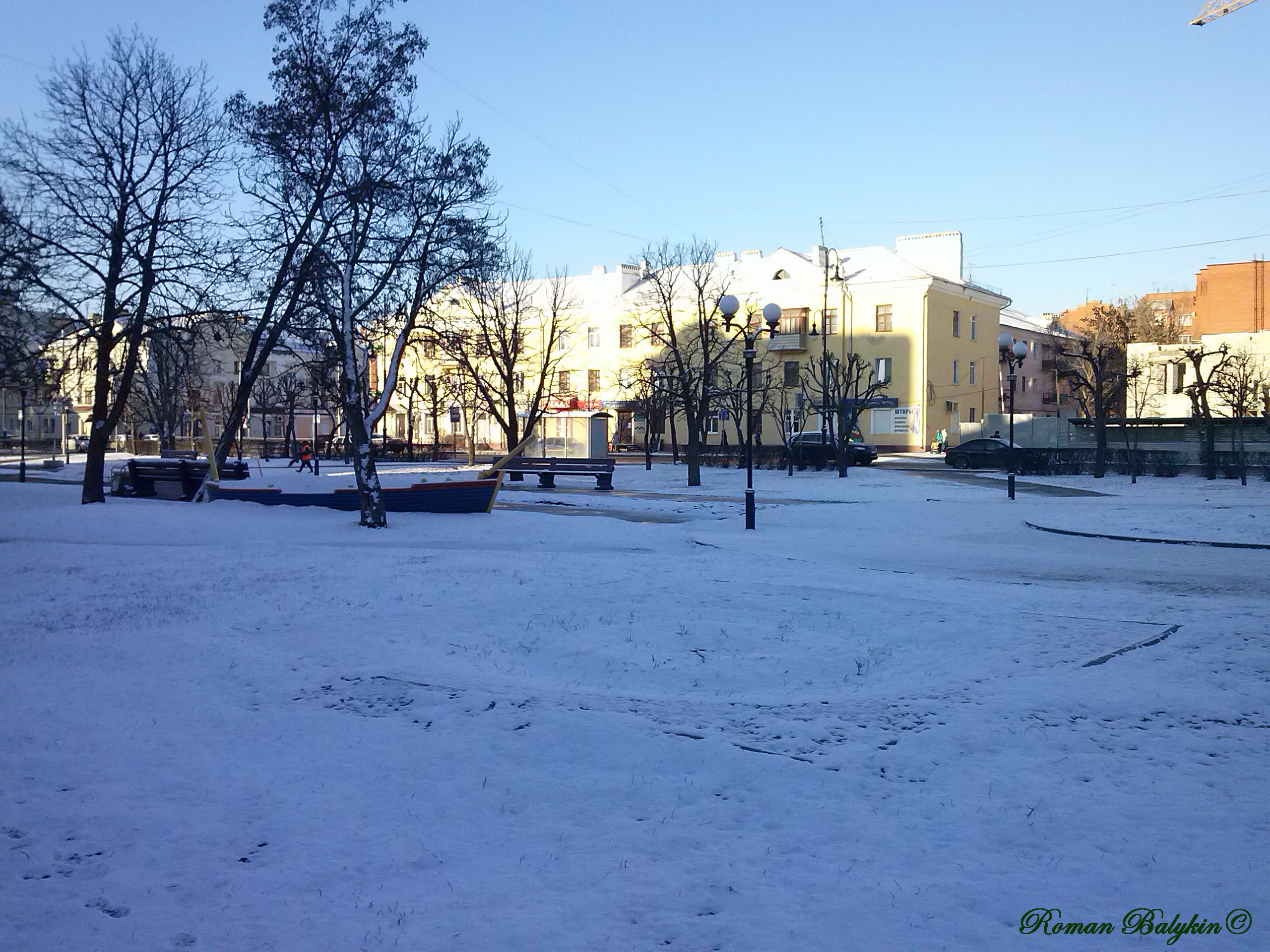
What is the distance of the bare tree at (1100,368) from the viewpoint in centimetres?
3381

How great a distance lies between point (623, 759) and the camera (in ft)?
16.6

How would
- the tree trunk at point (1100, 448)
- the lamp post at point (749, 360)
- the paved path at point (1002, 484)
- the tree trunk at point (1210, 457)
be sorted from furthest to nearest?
1. the tree trunk at point (1100, 448)
2. the tree trunk at point (1210, 457)
3. the paved path at point (1002, 484)
4. the lamp post at point (749, 360)

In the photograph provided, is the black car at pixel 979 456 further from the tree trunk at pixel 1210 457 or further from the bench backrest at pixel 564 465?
the bench backrest at pixel 564 465

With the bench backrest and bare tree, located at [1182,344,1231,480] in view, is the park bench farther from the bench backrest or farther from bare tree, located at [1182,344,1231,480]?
bare tree, located at [1182,344,1231,480]

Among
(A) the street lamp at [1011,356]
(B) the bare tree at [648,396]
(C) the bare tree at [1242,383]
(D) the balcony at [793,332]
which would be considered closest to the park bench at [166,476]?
(B) the bare tree at [648,396]

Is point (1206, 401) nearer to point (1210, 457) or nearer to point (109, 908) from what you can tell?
point (1210, 457)

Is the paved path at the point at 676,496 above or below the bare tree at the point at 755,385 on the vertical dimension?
below

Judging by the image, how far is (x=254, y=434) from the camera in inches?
3792

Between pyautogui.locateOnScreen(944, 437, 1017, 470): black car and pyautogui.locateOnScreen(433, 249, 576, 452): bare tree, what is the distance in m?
17.2

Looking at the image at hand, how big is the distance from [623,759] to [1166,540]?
482 inches

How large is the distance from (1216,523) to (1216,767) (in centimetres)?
1382

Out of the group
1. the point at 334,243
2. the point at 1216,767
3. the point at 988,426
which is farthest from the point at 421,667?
the point at 988,426

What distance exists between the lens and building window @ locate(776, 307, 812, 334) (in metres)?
59.2

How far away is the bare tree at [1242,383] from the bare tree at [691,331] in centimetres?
2068
